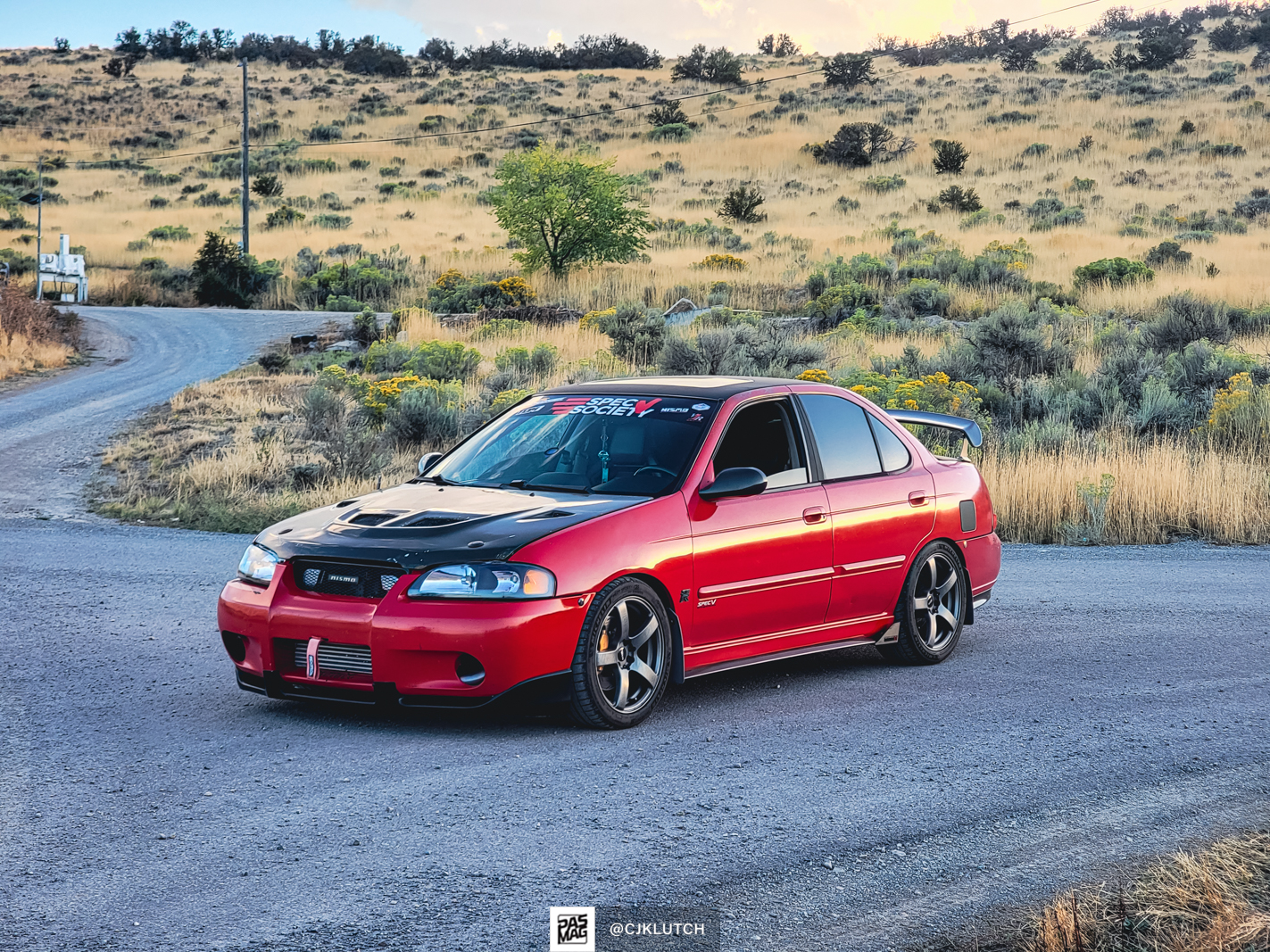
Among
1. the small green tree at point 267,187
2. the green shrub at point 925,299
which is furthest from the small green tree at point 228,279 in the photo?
the small green tree at point 267,187

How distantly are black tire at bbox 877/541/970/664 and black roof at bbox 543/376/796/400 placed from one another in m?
1.33

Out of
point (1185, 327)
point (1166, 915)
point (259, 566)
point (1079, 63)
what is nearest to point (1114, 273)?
point (1185, 327)

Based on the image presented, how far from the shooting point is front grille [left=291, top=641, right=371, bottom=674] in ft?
20.0

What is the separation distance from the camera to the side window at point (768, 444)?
7215mm

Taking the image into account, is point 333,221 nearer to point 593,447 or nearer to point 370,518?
point 593,447

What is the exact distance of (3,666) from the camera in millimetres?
7703

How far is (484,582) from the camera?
19.8 feet

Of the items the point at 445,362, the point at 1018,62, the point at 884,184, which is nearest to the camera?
the point at 445,362

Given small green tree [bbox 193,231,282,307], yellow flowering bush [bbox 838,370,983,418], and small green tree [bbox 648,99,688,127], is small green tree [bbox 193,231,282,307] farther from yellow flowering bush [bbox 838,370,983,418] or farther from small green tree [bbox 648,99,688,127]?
small green tree [bbox 648,99,688,127]

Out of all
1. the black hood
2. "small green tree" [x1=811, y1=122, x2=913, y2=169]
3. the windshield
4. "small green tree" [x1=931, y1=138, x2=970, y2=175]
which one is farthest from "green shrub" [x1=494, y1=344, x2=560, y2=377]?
"small green tree" [x1=811, y1=122, x2=913, y2=169]

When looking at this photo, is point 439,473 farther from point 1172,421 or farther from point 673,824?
point 1172,421

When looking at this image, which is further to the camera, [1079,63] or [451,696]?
[1079,63]

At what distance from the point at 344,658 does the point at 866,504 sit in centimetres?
300

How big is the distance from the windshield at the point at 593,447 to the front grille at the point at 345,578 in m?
1.18
